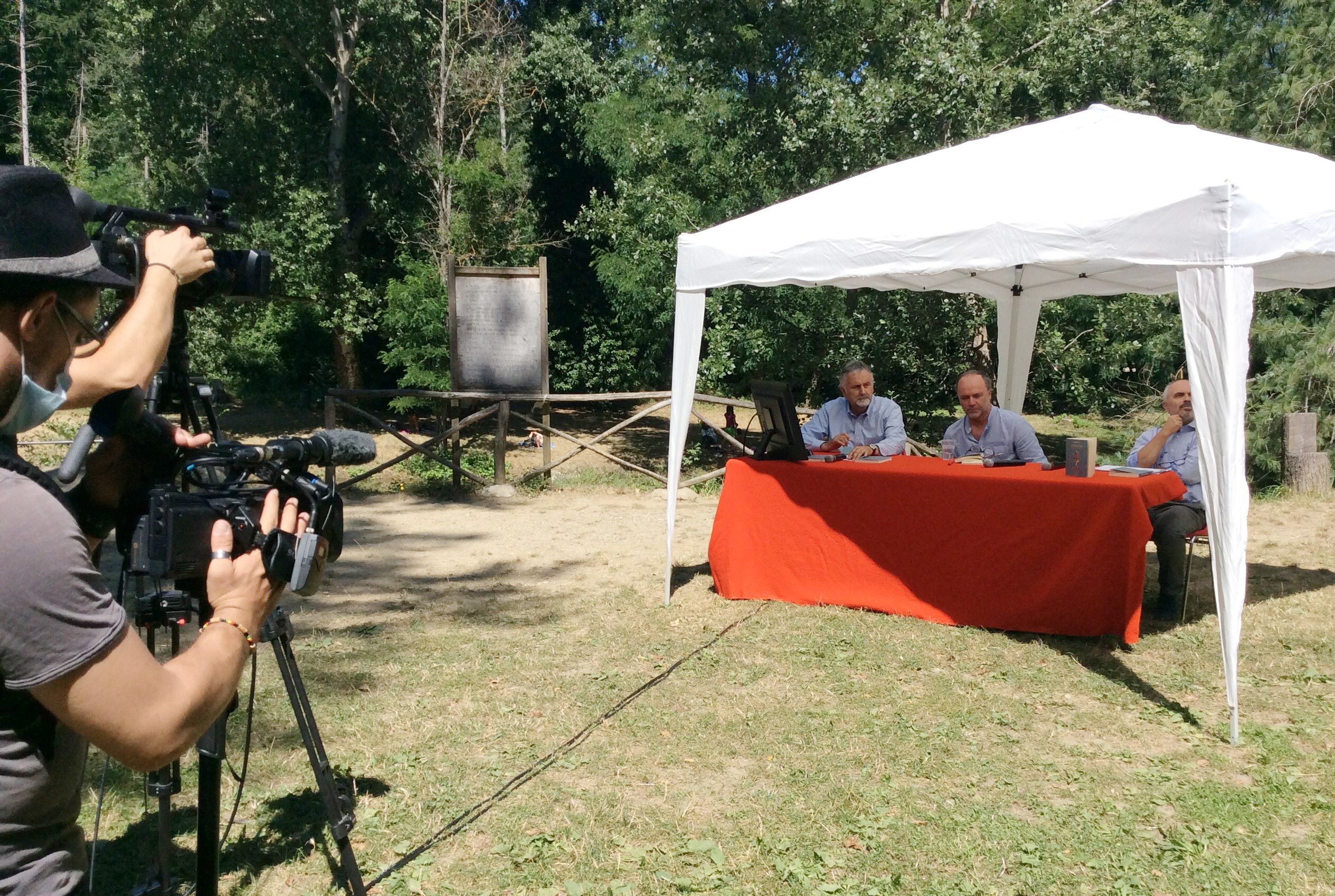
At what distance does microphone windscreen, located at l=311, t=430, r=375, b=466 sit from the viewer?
7.25 feet

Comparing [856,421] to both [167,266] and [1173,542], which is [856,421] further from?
[167,266]

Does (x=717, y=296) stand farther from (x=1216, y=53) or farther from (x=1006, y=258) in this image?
(x=1006, y=258)

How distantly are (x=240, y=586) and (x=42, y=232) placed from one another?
1.99 ft

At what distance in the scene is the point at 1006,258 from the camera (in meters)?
5.61

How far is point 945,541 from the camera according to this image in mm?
6230

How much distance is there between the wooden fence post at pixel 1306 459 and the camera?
10.4 meters

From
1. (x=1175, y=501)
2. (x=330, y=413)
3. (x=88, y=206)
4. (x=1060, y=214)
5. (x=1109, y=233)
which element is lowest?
(x=330, y=413)

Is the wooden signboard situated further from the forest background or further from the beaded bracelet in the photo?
the beaded bracelet

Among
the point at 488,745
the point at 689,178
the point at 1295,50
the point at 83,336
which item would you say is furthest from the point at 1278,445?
the point at 83,336

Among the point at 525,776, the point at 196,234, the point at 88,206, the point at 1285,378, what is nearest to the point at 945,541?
the point at 525,776

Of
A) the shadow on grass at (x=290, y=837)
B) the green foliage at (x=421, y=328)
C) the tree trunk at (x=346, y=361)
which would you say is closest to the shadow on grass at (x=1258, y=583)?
the shadow on grass at (x=290, y=837)

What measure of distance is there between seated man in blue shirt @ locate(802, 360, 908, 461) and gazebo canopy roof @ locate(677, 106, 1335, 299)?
1.23m

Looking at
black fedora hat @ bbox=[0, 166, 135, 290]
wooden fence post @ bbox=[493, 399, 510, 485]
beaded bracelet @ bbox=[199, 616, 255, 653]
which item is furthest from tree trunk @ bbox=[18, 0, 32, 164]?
beaded bracelet @ bbox=[199, 616, 255, 653]

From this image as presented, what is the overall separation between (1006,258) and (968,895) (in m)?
3.47
